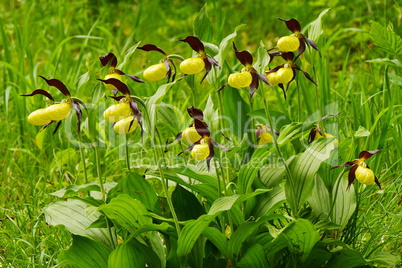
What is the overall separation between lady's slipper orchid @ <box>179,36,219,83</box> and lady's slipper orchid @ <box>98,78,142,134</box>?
144mm

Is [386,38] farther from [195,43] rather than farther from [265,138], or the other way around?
[195,43]

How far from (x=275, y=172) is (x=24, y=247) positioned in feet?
2.63

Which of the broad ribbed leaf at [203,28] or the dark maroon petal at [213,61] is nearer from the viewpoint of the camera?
the dark maroon petal at [213,61]

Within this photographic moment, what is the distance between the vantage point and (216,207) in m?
1.16

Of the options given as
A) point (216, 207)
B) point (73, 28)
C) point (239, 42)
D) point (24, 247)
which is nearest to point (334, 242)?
point (216, 207)

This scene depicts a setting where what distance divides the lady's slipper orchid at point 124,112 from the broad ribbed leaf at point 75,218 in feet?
0.98

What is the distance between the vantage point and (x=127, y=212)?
3.90 ft

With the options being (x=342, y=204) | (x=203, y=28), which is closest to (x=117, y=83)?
(x=203, y=28)

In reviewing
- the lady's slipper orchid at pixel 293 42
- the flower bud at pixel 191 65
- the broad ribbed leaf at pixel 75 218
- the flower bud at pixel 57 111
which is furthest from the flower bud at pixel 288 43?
the broad ribbed leaf at pixel 75 218

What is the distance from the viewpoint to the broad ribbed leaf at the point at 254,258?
126 cm

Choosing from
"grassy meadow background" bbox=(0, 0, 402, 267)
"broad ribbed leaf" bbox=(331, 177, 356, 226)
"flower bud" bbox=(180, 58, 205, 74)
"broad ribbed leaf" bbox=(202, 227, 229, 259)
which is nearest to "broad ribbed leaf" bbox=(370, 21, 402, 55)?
"grassy meadow background" bbox=(0, 0, 402, 267)

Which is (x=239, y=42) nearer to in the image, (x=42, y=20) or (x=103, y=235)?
(x=42, y=20)

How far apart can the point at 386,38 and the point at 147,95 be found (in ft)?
4.01

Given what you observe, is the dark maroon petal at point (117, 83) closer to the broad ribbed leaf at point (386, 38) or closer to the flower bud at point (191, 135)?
the flower bud at point (191, 135)
